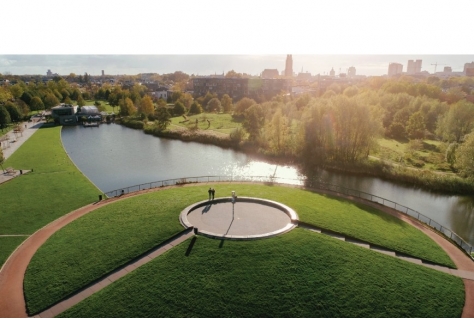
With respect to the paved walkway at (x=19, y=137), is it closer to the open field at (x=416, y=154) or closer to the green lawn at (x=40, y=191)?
the green lawn at (x=40, y=191)

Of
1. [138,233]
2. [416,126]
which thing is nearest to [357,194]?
[138,233]

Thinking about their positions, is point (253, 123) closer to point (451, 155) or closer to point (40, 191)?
point (451, 155)

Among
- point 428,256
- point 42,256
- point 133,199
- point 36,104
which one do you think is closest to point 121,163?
point 133,199

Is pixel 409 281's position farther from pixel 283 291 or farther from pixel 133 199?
pixel 133 199

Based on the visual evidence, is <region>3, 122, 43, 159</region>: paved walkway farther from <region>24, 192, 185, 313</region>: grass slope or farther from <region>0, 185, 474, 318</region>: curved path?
<region>24, 192, 185, 313</region>: grass slope

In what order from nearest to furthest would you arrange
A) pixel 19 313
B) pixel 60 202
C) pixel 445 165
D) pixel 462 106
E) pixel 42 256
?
pixel 19 313
pixel 42 256
pixel 60 202
pixel 445 165
pixel 462 106

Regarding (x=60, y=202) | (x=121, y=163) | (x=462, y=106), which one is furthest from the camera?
(x=462, y=106)

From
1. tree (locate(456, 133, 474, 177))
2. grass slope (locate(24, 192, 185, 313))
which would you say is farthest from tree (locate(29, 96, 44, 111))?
tree (locate(456, 133, 474, 177))
